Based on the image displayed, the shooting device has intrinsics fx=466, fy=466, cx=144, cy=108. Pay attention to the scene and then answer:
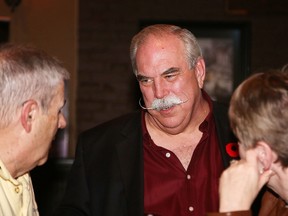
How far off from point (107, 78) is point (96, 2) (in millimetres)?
988

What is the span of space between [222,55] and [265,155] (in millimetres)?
4630

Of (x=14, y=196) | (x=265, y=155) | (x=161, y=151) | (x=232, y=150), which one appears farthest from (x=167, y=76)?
(x=14, y=196)

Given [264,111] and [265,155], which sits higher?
[264,111]

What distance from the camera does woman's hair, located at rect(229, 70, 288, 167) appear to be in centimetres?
190

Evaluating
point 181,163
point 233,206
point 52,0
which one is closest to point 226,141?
point 181,163

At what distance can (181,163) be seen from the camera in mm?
2826

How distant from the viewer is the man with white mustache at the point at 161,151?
2727mm

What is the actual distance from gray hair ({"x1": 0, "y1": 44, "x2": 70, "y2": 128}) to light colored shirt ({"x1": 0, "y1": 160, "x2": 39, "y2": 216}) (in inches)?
9.4

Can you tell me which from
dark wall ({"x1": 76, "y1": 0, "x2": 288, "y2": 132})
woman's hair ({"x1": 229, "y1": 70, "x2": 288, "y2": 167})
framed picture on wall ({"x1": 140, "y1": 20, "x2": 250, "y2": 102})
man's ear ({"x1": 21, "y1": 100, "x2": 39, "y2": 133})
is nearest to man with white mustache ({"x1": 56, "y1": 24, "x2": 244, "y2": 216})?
woman's hair ({"x1": 229, "y1": 70, "x2": 288, "y2": 167})

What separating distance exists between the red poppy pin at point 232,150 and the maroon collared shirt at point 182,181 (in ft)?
0.28

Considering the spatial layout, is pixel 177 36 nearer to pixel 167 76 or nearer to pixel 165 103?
pixel 167 76

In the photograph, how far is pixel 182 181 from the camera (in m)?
2.78

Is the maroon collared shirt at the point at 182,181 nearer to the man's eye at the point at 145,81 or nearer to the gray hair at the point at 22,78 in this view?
the man's eye at the point at 145,81

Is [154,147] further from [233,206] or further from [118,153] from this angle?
[233,206]
